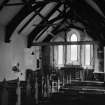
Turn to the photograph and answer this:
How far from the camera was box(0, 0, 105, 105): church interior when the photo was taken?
8.54 meters

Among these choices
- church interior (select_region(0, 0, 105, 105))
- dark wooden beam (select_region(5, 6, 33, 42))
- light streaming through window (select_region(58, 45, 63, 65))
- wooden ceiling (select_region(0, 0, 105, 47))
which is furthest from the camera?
light streaming through window (select_region(58, 45, 63, 65))

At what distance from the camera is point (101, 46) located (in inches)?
728

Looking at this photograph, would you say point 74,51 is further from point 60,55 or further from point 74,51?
point 60,55

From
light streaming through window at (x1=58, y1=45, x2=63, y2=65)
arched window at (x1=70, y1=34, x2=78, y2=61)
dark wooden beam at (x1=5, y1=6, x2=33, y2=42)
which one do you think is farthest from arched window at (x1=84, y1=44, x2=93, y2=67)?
dark wooden beam at (x1=5, y1=6, x2=33, y2=42)

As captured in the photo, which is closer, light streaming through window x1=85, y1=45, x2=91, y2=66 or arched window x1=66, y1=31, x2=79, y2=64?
light streaming through window x1=85, y1=45, x2=91, y2=66

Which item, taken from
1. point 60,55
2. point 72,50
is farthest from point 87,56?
point 60,55

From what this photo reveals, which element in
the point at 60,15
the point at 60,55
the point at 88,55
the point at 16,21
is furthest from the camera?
the point at 60,55

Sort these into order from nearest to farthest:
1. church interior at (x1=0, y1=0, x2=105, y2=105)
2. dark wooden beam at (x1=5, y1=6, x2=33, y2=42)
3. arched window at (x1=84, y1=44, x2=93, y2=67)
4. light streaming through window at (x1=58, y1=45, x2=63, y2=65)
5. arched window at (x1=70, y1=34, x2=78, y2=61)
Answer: church interior at (x1=0, y1=0, x2=105, y2=105)
dark wooden beam at (x1=5, y1=6, x2=33, y2=42)
arched window at (x1=84, y1=44, x2=93, y2=67)
arched window at (x1=70, y1=34, x2=78, y2=61)
light streaming through window at (x1=58, y1=45, x2=63, y2=65)

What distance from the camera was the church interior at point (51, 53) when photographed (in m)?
8.54

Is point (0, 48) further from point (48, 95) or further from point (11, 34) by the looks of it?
point (48, 95)

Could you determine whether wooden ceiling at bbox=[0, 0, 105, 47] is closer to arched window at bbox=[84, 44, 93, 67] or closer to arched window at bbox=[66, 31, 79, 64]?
arched window at bbox=[66, 31, 79, 64]

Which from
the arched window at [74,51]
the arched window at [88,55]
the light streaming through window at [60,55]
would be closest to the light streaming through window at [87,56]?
the arched window at [88,55]

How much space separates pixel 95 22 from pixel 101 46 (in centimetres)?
408

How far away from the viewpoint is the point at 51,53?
19969 millimetres
